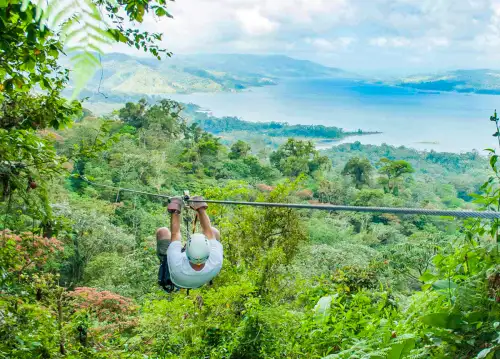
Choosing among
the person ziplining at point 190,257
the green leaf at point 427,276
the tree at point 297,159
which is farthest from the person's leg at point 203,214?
the tree at point 297,159

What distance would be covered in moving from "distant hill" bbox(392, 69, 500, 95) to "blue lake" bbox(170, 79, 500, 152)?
2192 millimetres

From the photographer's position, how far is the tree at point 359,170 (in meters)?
29.8

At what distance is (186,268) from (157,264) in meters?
7.88

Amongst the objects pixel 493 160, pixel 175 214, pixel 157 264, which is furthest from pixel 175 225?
pixel 157 264

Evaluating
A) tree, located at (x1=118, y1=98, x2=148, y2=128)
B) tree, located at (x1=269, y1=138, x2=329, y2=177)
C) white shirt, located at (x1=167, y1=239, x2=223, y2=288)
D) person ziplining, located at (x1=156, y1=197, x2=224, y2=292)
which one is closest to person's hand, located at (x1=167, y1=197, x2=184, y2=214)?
person ziplining, located at (x1=156, y1=197, x2=224, y2=292)

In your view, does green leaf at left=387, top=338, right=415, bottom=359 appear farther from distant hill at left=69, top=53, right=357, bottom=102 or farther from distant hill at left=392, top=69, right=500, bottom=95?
distant hill at left=392, top=69, right=500, bottom=95

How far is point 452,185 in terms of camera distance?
1401 inches

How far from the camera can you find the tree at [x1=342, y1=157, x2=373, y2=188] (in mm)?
29773

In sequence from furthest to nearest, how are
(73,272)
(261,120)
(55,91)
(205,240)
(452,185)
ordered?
1. (261,120)
2. (452,185)
3. (73,272)
4. (205,240)
5. (55,91)

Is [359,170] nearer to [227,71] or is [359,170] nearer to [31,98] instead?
[31,98]

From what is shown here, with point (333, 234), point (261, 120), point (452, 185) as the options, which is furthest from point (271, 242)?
point (261, 120)

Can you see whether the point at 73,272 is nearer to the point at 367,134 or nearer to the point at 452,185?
the point at 452,185

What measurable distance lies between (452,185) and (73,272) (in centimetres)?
3307

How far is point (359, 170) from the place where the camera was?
30.0 m
